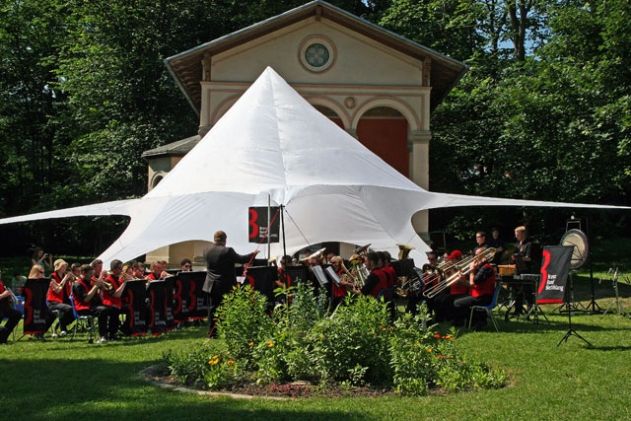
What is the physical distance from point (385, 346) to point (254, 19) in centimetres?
2807

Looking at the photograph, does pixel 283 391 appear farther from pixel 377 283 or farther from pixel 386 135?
pixel 386 135

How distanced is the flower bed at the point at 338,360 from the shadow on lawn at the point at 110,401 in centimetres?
57

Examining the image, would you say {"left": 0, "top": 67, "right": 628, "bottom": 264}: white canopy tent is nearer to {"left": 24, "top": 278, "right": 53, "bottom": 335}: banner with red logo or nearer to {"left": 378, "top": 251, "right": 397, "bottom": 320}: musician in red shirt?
{"left": 24, "top": 278, "right": 53, "bottom": 335}: banner with red logo

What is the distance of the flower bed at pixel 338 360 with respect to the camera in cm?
821

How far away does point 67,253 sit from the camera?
44.3 m

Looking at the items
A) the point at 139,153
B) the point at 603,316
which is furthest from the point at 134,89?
the point at 603,316

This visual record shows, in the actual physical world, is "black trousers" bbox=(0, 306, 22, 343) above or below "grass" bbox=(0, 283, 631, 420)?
above

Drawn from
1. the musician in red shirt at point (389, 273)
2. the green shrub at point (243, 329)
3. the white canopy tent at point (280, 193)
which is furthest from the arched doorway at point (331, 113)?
the green shrub at point (243, 329)

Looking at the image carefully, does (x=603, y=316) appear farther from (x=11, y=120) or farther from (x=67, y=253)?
(x=67, y=253)

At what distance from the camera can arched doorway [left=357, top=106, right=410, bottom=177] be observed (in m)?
26.9

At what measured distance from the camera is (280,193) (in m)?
14.1

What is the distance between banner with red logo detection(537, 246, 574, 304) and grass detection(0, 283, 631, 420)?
2.03 ft

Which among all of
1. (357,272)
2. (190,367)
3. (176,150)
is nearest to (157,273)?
(357,272)

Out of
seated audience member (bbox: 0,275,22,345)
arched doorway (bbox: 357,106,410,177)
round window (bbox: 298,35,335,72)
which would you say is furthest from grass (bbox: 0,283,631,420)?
arched doorway (bbox: 357,106,410,177)
